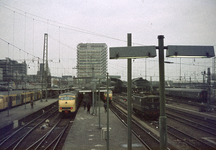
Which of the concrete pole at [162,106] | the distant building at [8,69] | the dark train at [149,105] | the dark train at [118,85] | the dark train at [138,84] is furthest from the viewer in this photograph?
the dark train at [118,85]

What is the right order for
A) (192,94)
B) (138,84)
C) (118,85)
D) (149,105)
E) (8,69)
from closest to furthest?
(149,105), (192,94), (8,69), (138,84), (118,85)

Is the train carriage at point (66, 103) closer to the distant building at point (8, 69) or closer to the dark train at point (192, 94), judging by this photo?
the distant building at point (8, 69)

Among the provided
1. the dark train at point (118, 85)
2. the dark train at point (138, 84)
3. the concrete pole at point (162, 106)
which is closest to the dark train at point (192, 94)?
the dark train at point (138, 84)

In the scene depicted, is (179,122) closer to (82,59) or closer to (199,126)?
(199,126)

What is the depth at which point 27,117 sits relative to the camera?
22.4m

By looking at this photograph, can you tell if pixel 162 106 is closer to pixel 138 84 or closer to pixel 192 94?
pixel 192 94

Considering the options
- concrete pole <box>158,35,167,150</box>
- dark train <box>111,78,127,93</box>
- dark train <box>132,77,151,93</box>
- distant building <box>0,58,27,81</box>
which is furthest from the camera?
dark train <box>111,78,127,93</box>

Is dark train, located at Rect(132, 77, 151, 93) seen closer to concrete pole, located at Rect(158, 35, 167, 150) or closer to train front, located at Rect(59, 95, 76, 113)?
train front, located at Rect(59, 95, 76, 113)

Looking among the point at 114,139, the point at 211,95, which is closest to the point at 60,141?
the point at 114,139

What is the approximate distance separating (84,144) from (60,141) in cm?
301

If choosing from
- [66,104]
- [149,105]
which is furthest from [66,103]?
[149,105]

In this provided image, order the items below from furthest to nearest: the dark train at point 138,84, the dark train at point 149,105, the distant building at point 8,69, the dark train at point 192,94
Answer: the dark train at point 138,84 → the distant building at point 8,69 → the dark train at point 192,94 → the dark train at point 149,105

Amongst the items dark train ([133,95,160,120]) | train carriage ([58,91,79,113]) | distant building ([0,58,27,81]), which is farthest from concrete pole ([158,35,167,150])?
distant building ([0,58,27,81])

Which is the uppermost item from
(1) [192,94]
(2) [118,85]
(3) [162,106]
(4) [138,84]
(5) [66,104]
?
(3) [162,106]
